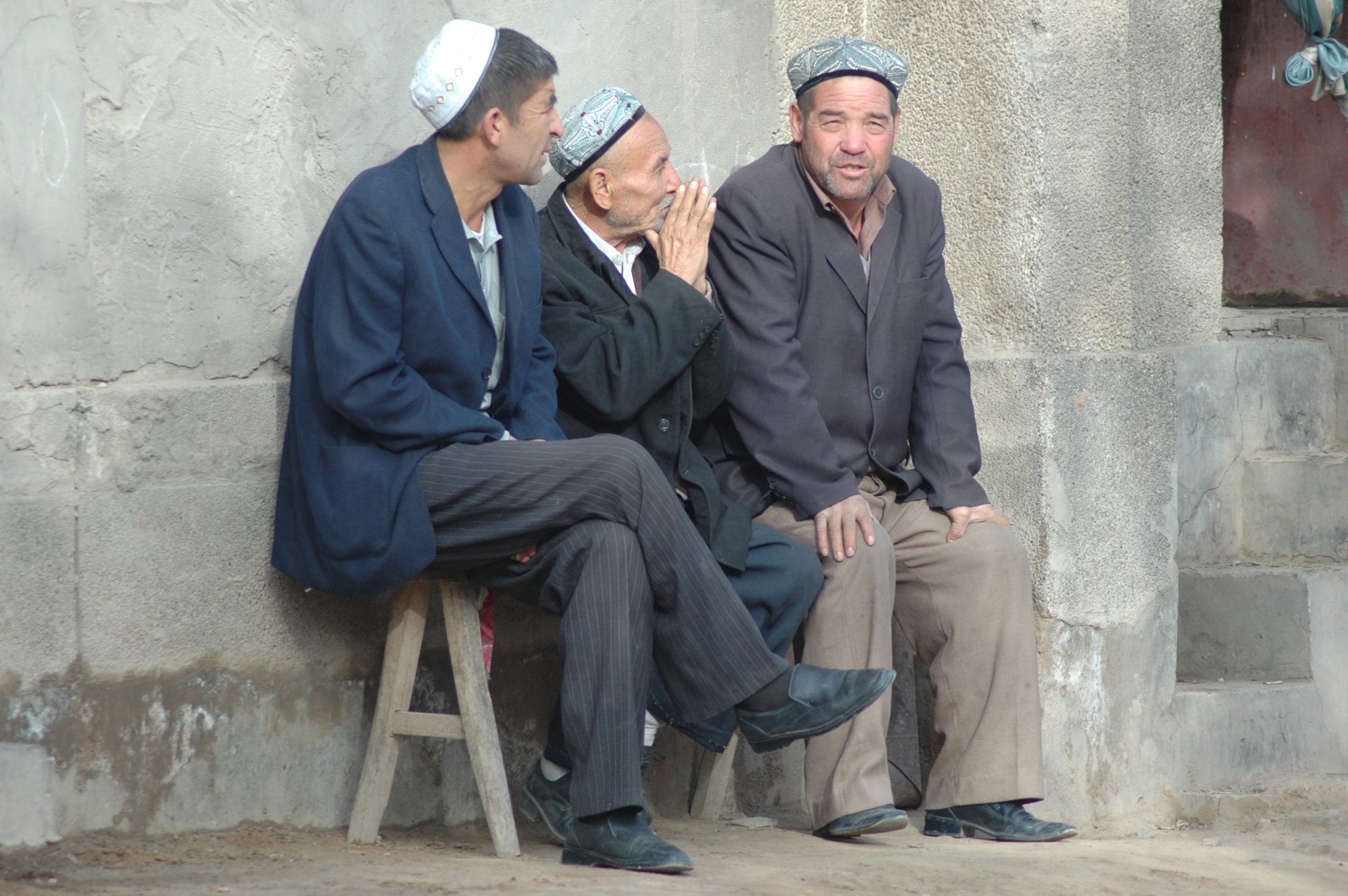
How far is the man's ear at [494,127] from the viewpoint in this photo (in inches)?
119

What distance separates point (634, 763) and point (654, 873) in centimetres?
22

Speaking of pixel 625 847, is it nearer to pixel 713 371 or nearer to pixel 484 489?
pixel 484 489

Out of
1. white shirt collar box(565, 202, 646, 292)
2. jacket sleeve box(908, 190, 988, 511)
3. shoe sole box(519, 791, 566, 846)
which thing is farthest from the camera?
jacket sleeve box(908, 190, 988, 511)

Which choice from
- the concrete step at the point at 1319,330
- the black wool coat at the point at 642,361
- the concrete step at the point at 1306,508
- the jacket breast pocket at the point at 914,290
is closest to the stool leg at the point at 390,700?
the black wool coat at the point at 642,361

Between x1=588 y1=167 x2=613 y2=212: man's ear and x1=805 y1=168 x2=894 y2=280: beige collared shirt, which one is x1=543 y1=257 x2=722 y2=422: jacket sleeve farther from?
x1=805 y1=168 x2=894 y2=280: beige collared shirt

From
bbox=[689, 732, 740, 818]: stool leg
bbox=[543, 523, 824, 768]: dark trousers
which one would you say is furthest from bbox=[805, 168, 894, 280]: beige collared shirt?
bbox=[689, 732, 740, 818]: stool leg

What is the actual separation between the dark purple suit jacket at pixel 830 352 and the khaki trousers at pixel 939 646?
0.34 ft

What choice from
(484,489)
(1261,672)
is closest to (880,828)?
(484,489)

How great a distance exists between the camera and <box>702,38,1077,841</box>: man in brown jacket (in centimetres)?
339

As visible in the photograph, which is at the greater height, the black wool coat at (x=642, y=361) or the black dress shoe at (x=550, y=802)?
the black wool coat at (x=642, y=361)

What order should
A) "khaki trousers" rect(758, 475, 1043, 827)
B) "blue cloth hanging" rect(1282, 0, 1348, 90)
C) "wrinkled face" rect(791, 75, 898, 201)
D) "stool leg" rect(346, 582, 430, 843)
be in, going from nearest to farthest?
"stool leg" rect(346, 582, 430, 843), "khaki trousers" rect(758, 475, 1043, 827), "wrinkled face" rect(791, 75, 898, 201), "blue cloth hanging" rect(1282, 0, 1348, 90)

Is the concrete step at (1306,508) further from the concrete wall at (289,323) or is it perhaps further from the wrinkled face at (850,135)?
the wrinkled face at (850,135)

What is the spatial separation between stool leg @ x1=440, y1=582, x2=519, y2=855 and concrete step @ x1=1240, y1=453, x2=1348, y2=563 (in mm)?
2694

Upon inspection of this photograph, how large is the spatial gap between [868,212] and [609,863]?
5.79 ft
